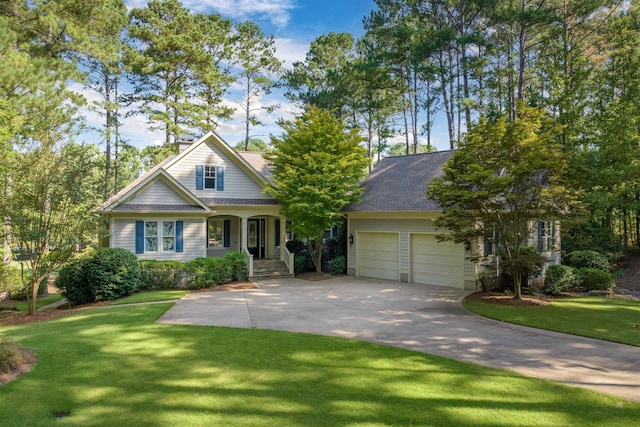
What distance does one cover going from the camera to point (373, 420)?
15.6 feet

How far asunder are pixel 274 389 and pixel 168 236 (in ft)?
45.8

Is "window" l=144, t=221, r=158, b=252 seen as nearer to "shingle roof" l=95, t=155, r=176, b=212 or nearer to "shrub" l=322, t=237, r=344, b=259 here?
"shingle roof" l=95, t=155, r=176, b=212

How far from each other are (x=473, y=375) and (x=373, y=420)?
7.74ft

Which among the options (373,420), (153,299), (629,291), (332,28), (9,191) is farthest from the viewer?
(332,28)

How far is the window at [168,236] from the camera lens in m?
17.9

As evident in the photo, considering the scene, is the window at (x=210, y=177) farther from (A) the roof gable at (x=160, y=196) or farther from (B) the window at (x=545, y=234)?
(B) the window at (x=545, y=234)

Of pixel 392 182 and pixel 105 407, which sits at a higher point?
pixel 392 182

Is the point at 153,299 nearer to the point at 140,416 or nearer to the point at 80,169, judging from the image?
the point at 80,169

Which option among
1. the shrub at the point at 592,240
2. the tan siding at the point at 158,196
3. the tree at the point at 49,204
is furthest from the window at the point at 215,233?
the shrub at the point at 592,240

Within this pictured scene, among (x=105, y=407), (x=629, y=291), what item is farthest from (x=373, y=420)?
(x=629, y=291)

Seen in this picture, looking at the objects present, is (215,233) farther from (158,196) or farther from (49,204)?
(49,204)

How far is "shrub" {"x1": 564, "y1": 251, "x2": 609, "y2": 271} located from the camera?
1695 cm

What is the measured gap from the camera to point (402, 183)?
18.8m

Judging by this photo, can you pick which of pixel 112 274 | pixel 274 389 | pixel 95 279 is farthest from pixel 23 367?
pixel 112 274
